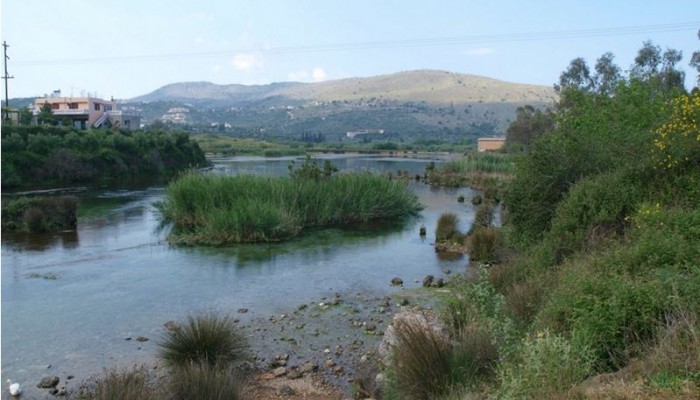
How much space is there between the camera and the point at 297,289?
15.2 m

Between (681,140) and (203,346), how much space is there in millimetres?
8721

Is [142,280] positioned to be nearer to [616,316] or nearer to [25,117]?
[616,316]

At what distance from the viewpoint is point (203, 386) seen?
7.40 meters

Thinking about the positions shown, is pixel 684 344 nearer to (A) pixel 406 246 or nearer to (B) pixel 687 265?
(B) pixel 687 265

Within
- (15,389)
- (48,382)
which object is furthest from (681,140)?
(15,389)

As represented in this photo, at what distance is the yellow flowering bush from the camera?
10914mm

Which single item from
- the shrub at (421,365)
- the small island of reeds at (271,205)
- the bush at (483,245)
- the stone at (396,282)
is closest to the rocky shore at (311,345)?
the stone at (396,282)

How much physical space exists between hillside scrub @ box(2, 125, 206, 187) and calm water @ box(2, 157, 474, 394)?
2070 centimetres

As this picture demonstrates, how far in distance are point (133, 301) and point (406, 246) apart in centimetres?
1025

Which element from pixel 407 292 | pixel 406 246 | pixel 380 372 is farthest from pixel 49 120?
pixel 380 372

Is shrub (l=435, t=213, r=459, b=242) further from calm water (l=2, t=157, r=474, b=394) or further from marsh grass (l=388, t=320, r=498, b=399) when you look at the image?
marsh grass (l=388, t=320, r=498, b=399)

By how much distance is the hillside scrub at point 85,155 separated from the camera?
43.6 metres

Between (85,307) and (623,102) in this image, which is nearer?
(85,307)

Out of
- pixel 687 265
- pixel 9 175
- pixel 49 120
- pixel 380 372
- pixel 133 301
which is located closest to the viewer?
pixel 687 265
